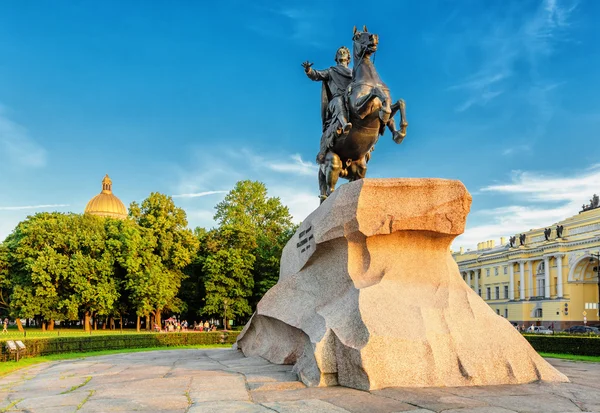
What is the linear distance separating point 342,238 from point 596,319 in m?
71.7

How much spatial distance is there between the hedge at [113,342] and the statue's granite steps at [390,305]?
1291 centimetres

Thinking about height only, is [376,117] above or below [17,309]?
above

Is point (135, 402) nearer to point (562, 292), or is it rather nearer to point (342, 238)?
point (342, 238)

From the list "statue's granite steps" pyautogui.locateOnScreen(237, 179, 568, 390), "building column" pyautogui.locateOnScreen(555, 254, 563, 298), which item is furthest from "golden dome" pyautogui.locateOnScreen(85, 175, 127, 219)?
"statue's granite steps" pyautogui.locateOnScreen(237, 179, 568, 390)

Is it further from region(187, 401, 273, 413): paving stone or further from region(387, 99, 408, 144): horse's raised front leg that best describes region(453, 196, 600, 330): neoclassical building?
region(187, 401, 273, 413): paving stone

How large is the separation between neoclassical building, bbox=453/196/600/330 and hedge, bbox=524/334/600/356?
47250 mm

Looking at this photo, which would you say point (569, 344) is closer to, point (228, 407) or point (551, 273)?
point (228, 407)

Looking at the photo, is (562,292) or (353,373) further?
(562,292)

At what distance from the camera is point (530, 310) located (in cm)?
7656

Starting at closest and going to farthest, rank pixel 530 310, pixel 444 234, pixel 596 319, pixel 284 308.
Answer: pixel 444 234
pixel 284 308
pixel 596 319
pixel 530 310

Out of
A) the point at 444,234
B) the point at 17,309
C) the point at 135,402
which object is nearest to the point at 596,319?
the point at 17,309

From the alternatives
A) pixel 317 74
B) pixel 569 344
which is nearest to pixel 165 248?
pixel 569 344

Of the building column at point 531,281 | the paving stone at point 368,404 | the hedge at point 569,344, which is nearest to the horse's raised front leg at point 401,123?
the paving stone at point 368,404

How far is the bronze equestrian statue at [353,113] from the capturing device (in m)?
11.3
